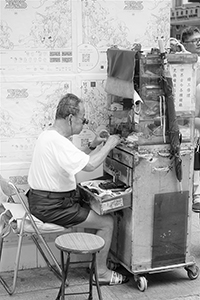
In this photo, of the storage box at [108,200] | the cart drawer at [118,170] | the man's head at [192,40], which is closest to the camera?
the storage box at [108,200]

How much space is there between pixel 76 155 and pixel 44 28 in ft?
3.92

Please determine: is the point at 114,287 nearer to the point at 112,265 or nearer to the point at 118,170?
the point at 112,265

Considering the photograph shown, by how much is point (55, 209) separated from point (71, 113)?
29.8 inches

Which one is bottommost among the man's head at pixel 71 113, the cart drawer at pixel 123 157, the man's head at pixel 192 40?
the cart drawer at pixel 123 157

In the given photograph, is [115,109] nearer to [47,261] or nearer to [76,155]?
[76,155]

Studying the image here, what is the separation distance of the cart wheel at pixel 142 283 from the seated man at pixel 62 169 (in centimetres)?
45

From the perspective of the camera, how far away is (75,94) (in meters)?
4.80

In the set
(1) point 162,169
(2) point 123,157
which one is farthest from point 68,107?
(1) point 162,169

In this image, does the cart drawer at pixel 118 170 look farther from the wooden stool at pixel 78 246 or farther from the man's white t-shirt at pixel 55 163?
the wooden stool at pixel 78 246

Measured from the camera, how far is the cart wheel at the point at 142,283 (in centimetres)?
440

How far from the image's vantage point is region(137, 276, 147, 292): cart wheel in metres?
4.40

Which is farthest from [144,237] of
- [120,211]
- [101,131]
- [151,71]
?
[151,71]

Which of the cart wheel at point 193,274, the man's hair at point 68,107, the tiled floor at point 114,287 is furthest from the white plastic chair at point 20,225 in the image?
the cart wheel at point 193,274

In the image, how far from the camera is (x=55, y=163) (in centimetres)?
422
